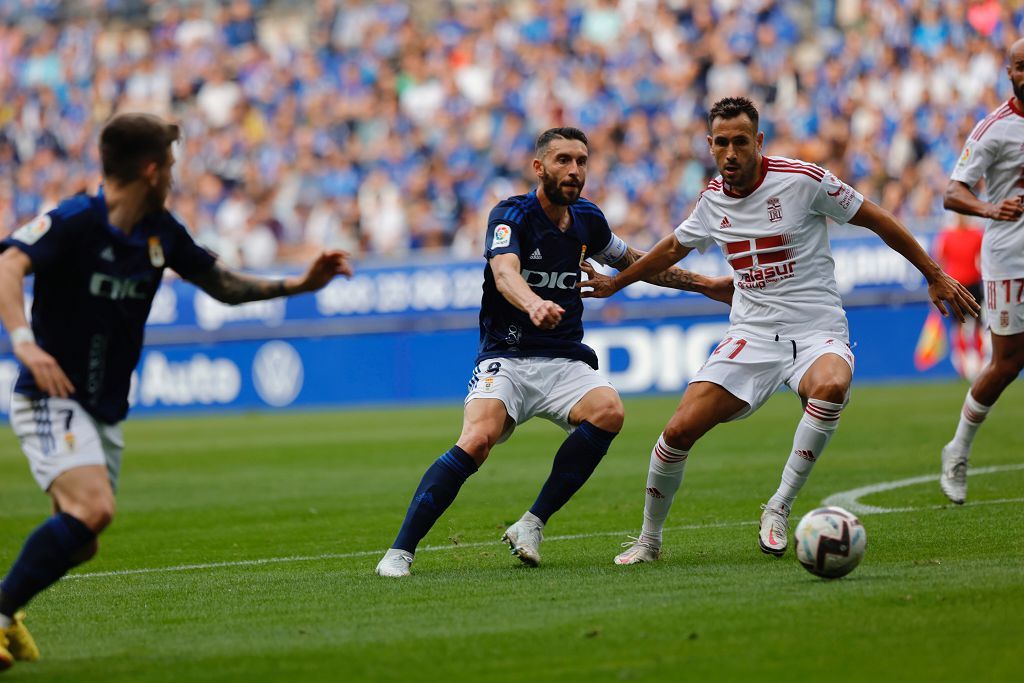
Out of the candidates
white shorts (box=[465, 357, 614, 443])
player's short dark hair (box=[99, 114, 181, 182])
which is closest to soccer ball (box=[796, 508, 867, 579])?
white shorts (box=[465, 357, 614, 443])

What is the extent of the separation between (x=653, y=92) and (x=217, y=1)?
13.4m

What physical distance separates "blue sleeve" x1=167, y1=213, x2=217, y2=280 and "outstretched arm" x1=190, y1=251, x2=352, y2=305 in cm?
5

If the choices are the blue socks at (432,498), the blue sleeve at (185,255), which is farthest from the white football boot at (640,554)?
the blue sleeve at (185,255)

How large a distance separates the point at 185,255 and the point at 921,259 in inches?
158

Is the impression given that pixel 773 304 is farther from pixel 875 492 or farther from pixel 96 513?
pixel 96 513

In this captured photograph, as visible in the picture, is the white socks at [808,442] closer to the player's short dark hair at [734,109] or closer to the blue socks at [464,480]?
the blue socks at [464,480]

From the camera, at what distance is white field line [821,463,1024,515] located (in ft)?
31.4

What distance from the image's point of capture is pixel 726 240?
8.33 m

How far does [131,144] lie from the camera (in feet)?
19.4

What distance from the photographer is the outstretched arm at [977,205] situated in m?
8.95

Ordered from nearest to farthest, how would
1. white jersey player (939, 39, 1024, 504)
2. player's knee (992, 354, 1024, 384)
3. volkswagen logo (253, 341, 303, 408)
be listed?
white jersey player (939, 39, 1024, 504)
player's knee (992, 354, 1024, 384)
volkswagen logo (253, 341, 303, 408)

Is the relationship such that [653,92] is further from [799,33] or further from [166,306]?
[166,306]

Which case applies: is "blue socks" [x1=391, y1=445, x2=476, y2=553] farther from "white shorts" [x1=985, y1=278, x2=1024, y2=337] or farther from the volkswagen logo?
the volkswagen logo

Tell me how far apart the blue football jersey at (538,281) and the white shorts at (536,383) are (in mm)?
62
